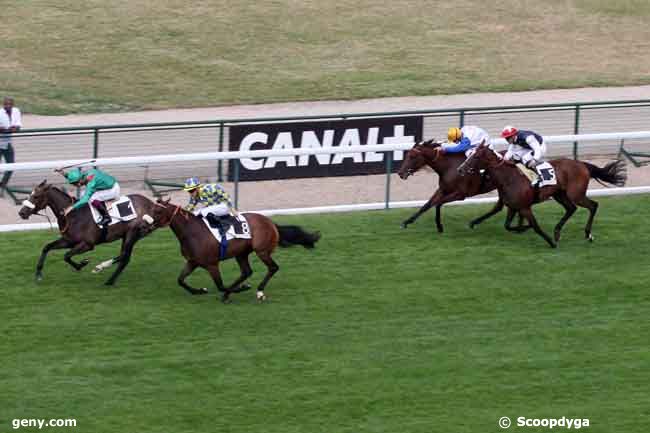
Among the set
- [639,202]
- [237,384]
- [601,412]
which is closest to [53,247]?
[237,384]

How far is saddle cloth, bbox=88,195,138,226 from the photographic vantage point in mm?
13828

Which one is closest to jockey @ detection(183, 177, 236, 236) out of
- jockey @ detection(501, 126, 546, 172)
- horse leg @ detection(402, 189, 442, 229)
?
horse leg @ detection(402, 189, 442, 229)

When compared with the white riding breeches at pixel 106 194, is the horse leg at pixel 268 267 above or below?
below

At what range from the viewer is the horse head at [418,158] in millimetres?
15492

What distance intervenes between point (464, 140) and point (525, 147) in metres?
0.68

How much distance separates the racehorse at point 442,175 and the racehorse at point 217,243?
230 cm

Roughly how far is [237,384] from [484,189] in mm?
5247

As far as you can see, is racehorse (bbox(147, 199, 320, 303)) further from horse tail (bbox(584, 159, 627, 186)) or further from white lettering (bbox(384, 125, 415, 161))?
white lettering (bbox(384, 125, 415, 161))

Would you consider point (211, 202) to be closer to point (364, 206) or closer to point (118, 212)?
point (118, 212)

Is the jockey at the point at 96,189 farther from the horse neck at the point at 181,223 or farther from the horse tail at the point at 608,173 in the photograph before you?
the horse tail at the point at 608,173

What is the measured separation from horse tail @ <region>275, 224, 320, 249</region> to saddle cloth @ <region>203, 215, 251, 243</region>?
1.47 feet

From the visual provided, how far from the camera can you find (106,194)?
46.0 ft

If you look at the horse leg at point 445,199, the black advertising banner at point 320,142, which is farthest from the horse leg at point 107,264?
A: the horse leg at point 445,199

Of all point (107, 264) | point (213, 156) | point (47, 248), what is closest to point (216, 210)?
point (107, 264)
